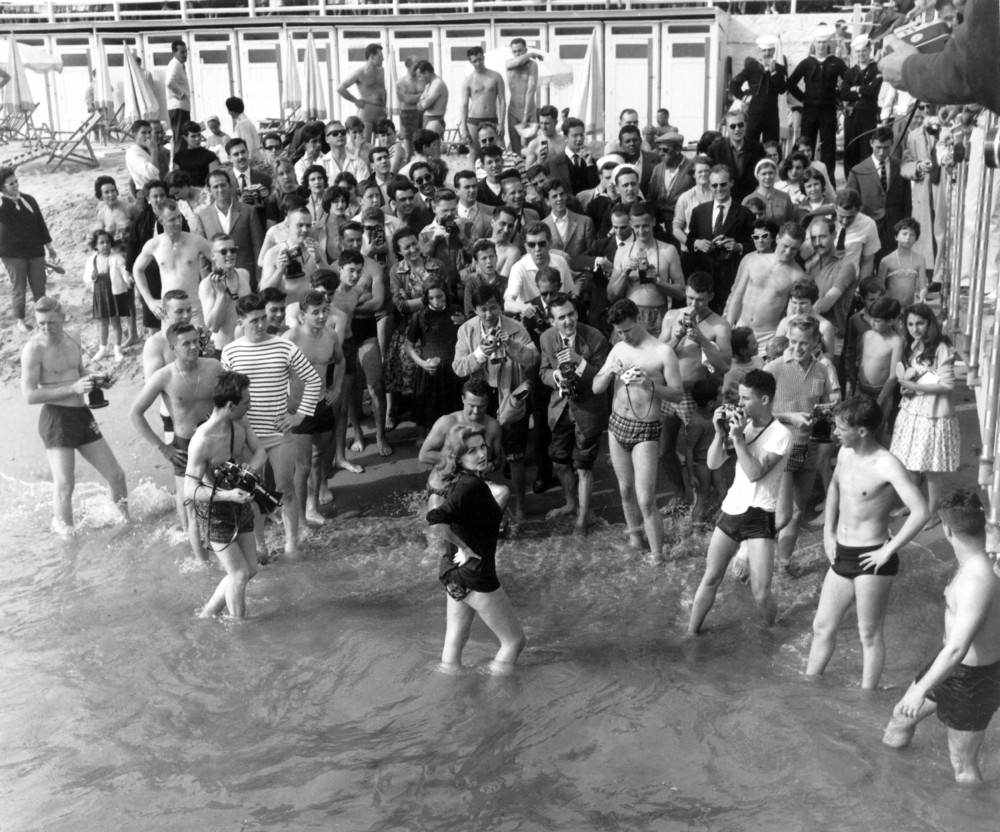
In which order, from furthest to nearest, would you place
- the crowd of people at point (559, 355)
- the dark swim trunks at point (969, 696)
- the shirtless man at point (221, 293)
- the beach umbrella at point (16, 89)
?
the beach umbrella at point (16, 89) → the shirtless man at point (221, 293) → the crowd of people at point (559, 355) → the dark swim trunks at point (969, 696)

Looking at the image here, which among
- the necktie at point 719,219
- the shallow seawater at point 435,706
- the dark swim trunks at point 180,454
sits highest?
the necktie at point 719,219

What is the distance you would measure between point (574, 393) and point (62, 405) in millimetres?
4228

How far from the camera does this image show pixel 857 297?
456 inches

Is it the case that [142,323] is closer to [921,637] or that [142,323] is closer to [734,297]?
[734,297]

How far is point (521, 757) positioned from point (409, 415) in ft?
17.7

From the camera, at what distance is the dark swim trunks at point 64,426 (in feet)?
35.2

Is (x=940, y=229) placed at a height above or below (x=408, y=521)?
above

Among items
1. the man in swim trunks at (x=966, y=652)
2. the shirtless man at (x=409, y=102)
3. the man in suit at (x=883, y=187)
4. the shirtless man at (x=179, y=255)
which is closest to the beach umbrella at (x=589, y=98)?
the shirtless man at (x=409, y=102)

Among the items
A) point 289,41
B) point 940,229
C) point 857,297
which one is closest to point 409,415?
point 857,297

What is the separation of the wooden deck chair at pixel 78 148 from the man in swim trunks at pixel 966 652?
53.0 ft

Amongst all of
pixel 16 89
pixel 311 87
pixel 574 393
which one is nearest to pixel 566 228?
pixel 574 393

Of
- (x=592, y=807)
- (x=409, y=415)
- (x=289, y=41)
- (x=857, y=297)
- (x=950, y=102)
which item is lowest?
(x=592, y=807)

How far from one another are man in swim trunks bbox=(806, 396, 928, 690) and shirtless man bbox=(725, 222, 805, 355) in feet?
9.86

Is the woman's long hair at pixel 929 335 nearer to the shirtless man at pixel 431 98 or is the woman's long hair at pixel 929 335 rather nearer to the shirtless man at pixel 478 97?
the shirtless man at pixel 478 97
